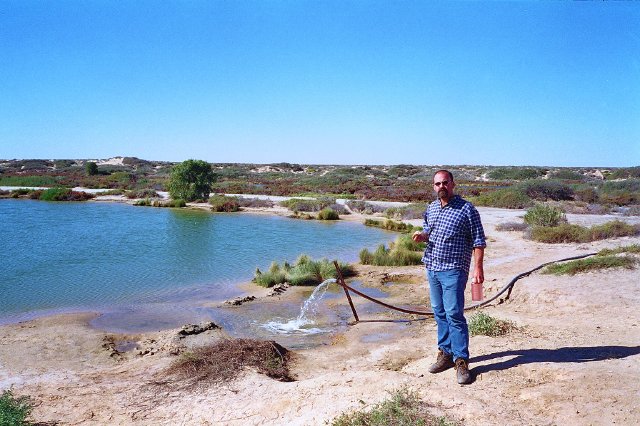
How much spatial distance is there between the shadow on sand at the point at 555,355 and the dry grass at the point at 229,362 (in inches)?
96.3

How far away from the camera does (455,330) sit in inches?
191

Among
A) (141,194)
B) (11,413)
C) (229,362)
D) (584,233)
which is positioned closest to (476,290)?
(229,362)

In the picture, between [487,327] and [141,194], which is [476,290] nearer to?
[487,327]

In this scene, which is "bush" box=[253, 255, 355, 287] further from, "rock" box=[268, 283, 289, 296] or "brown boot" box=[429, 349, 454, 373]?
"brown boot" box=[429, 349, 454, 373]

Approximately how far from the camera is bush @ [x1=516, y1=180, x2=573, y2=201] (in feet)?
113

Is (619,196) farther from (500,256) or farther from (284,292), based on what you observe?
(284,292)

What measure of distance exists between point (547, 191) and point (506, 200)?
6386mm

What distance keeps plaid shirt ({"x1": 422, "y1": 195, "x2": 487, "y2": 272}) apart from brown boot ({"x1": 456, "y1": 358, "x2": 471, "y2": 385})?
931mm

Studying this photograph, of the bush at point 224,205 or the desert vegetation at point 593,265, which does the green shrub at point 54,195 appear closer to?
the bush at point 224,205

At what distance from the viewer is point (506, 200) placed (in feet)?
101

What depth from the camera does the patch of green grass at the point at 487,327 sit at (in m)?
6.56

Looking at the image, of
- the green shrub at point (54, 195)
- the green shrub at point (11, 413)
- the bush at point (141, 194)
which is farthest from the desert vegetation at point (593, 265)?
the green shrub at point (54, 195)

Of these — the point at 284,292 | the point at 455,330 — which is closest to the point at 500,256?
the point at 284,292

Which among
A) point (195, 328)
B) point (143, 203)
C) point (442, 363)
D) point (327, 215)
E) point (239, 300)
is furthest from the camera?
point (143, 203)
